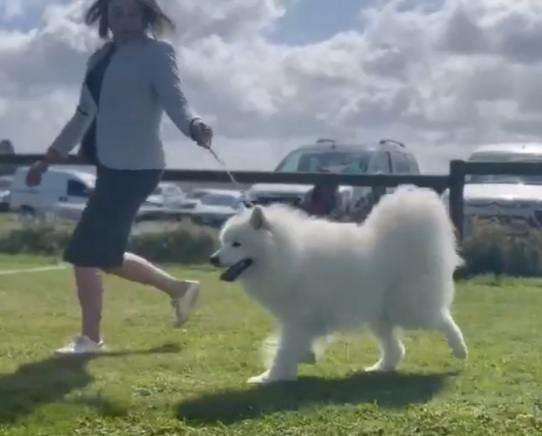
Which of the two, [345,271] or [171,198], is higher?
[171,198]

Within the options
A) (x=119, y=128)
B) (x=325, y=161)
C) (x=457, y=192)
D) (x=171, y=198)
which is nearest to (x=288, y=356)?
(x=119, y=128)

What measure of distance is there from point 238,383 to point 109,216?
123cm

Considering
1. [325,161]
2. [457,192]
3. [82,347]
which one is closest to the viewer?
[82,347]

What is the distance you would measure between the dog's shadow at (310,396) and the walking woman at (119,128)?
1.31m

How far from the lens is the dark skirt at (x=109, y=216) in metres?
6.20

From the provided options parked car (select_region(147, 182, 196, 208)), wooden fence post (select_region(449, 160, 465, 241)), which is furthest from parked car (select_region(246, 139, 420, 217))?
parked car (select_region(147, 182, 196, 208))

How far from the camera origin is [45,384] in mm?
5328

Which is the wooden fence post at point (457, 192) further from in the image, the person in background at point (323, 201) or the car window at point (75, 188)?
the car window at point (75, 188)

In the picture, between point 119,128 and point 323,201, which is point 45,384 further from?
point 323,201

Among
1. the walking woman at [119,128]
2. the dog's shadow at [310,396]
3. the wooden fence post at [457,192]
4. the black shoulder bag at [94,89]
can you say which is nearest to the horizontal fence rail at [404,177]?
the wooden fence post at [457,192]

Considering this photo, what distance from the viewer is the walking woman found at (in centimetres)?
611

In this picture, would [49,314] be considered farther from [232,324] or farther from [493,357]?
[493,357]

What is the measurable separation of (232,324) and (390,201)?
215cm

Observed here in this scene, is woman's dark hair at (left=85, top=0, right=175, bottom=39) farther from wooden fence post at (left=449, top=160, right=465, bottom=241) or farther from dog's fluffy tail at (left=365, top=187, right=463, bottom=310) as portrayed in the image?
wooden fence post at (left=449, top=160, right=465, bottom=241)
